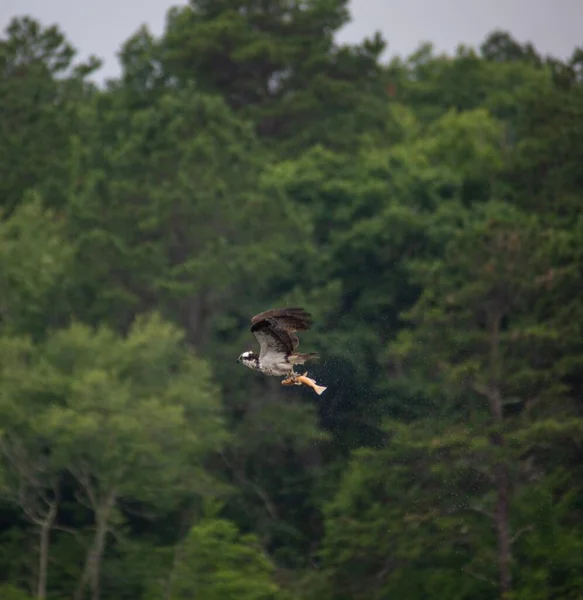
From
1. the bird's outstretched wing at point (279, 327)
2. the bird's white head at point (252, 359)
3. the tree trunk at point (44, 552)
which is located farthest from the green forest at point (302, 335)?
the bird's outstretched wing at point (279, 327)

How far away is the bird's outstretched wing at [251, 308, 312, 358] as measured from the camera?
18.0 meters

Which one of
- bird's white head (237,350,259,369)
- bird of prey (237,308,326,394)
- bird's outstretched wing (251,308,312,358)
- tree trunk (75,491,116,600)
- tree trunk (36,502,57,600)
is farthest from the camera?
tree trunk (36,502,57,600)

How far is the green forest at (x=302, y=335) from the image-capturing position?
37281 mm

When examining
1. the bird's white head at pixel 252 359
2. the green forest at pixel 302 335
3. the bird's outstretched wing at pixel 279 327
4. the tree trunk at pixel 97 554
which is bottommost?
the bird's outstretched wing at pixel 279 327

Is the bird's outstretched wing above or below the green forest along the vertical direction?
below

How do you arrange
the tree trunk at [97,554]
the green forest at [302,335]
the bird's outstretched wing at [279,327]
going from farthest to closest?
the tree trunk at [97,554]
the green forest at [302,335]
the bird's outstretched wing at [279,327]

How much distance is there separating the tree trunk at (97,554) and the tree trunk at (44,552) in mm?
943

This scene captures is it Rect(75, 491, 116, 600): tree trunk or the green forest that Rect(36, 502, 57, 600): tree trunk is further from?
Rect(75, 491, 116, 600): tree trunk

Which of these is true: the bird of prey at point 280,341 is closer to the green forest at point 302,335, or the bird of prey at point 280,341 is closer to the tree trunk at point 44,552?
the green forest at point 302,335

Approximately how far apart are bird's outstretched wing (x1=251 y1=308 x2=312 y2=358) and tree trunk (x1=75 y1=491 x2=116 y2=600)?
19760mm

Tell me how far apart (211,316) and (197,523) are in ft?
24.6

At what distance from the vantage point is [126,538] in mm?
40906

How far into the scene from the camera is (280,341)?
20.0 meters

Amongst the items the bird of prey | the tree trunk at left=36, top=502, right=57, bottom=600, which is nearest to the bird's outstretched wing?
the bird of prey
